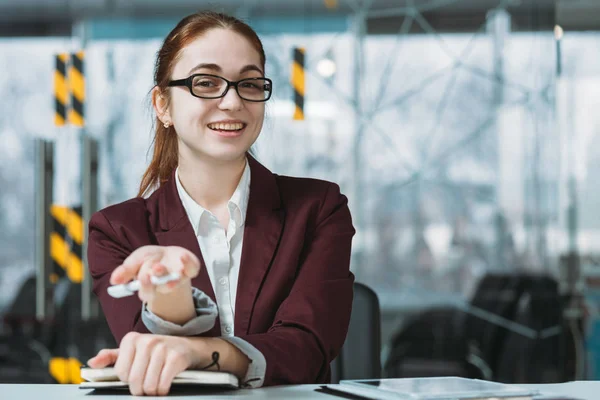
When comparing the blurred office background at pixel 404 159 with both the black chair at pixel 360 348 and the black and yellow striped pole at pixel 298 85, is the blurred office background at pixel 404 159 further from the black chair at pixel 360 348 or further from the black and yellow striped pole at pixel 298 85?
the black chair at pixel 360 348

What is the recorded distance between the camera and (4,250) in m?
3.63

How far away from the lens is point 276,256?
1744mm

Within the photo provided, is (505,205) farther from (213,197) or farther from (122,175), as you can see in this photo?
(213,197)

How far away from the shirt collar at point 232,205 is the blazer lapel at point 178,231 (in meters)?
0.01

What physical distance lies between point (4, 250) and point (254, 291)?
2.21 metres

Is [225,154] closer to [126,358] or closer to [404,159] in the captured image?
[126,358]

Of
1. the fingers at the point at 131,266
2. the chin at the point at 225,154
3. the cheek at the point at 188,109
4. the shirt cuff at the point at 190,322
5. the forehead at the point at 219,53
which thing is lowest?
the shirt cuff at the point at 190,322

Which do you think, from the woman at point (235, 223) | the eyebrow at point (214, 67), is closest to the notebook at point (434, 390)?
the woman at point (235, 223)

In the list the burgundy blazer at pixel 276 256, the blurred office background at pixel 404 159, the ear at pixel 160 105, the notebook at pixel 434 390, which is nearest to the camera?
the notebook at pixel 434 390

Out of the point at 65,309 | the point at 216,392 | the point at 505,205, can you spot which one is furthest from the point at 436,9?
the point at 216,392

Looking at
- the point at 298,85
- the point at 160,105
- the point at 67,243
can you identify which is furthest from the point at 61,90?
the point at 160,105

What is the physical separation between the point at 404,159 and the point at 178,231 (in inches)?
76.7

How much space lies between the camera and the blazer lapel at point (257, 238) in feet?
5.56

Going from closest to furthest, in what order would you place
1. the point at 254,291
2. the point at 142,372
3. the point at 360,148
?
the point at 142,372
the point at 254,291
the point at 360,148
